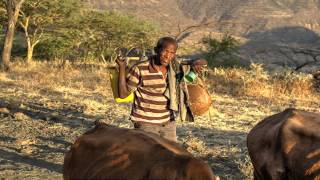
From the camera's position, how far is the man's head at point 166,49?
479cm

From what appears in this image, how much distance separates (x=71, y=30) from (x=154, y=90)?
909 inches

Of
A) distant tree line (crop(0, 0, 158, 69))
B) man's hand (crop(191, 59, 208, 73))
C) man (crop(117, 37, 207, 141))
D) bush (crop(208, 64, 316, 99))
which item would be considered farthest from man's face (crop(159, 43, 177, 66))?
distant tree line (crop(0, 0, 158, 69))

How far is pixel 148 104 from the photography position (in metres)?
5.09

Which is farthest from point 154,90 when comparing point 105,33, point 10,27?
point 105,33

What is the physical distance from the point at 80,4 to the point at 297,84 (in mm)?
15565

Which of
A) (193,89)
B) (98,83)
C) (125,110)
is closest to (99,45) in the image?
(98,83)

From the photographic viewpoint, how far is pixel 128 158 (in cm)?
336

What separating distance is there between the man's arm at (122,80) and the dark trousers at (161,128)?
326 millimetres

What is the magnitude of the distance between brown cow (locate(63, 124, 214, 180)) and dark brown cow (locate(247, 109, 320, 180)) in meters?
1.20

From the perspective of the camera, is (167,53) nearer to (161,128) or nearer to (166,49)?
(166,49)

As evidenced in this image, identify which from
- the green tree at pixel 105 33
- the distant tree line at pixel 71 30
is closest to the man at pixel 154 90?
the distant tree line at pixel 71 30

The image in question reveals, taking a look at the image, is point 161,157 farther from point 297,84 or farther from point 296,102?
point 297,84

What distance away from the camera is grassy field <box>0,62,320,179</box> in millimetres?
7293

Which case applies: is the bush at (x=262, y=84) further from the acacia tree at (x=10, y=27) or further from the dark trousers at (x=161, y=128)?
the dark trousers at (x=161, y=128)
